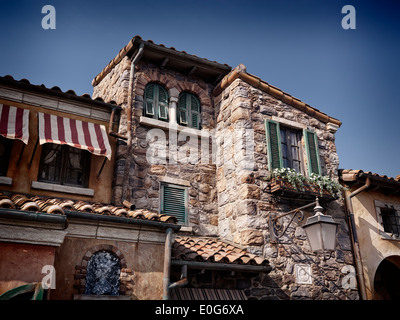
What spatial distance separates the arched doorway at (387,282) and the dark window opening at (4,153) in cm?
1017

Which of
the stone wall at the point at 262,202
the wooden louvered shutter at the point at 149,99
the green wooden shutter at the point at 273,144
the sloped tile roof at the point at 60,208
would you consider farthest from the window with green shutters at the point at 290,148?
the sloped tile roof at the point at 60,208

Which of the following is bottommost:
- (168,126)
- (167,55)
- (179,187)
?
(179,187)

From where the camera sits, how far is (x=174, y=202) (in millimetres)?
9508

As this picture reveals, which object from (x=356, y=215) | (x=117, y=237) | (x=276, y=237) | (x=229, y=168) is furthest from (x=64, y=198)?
(x=356, y=215)

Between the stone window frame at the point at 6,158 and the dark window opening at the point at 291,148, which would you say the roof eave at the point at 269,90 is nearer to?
the dark window opening at the point at 291,148

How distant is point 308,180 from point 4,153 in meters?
6.82

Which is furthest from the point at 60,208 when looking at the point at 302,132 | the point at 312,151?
the point at 302,132

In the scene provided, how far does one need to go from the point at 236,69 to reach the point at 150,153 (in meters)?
3.12

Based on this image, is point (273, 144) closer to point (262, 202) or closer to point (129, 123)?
point (262, 202)

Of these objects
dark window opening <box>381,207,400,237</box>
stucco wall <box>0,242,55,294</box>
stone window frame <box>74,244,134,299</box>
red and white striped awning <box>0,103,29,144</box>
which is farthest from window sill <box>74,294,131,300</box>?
dark window opening <box>381,207,400,237</box>

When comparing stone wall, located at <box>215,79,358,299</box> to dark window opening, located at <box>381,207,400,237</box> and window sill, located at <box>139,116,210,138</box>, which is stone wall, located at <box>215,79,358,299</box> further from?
dark window opening, located at <box>381,207,400,237</box>

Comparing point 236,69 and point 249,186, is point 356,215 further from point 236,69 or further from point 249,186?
point 236,69

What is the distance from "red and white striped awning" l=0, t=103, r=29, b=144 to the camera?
7.84 meters

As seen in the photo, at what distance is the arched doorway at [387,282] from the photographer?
11.3m
